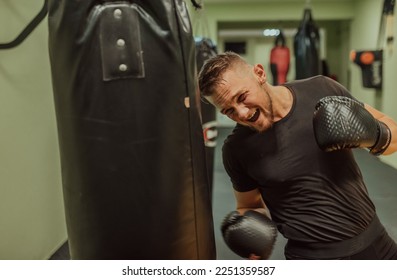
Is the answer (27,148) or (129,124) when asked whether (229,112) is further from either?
(27,148)

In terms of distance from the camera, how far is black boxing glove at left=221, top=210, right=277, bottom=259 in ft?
2.76

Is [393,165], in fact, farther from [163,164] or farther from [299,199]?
[163,164]

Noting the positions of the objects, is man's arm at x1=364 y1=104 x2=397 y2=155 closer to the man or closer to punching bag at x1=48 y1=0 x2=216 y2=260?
the man

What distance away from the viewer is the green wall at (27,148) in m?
1.28

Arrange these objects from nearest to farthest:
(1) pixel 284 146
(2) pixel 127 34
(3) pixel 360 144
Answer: (2) pixel 127 34 → (3) pixel 360 144 → (1) pixel 284 146

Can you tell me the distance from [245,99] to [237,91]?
2 cm

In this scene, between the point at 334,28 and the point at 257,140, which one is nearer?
the point at 257,140

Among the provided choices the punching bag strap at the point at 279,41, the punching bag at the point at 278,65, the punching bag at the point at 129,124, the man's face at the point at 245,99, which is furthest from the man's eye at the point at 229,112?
the punching bag strap at the point at 279,41

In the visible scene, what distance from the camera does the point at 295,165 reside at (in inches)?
33.4

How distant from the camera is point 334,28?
1.45 m

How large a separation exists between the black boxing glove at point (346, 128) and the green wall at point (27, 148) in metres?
1.02
